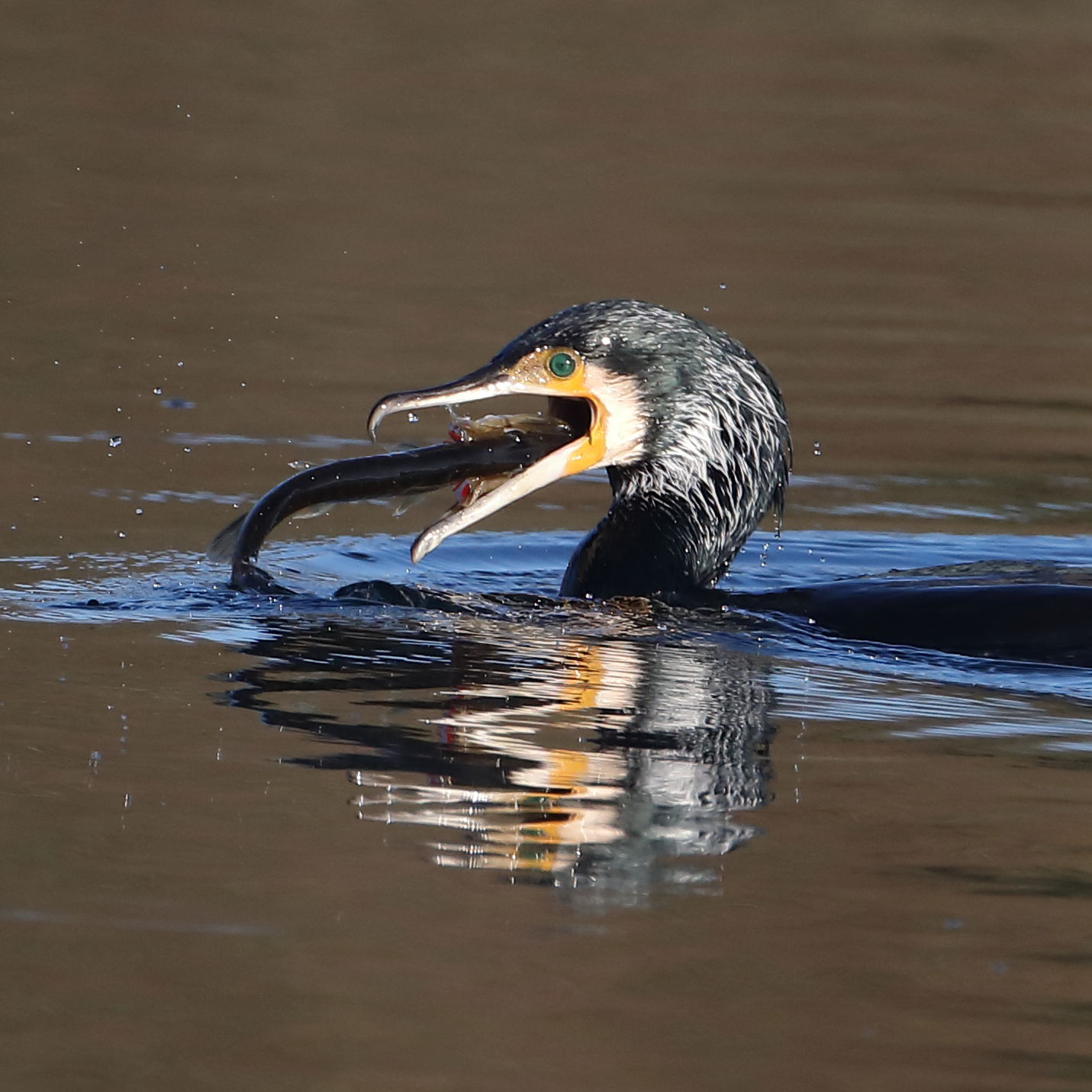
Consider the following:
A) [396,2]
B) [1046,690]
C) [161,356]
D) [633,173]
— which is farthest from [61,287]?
[396,2]

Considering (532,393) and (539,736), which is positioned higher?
(532,393)

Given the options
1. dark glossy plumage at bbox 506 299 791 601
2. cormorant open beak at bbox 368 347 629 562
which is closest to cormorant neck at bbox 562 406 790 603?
dark glossy plumage at bbox 506 299 791 601

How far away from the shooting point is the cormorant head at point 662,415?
6.07 metres

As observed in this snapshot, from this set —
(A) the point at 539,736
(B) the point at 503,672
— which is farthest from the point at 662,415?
(A) the point at 539,736

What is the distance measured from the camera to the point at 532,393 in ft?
19.9

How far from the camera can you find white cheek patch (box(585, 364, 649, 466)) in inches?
242

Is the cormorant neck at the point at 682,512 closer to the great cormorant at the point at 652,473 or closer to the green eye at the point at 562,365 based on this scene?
the great cormorant at the point at 652,473

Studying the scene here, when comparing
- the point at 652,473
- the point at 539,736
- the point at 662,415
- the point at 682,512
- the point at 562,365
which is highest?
the point at 562,365

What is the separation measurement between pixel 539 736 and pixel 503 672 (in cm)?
65

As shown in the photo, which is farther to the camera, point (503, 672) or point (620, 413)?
point (620, 413)

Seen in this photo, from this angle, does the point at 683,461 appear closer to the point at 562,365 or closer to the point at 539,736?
the point at 562,365

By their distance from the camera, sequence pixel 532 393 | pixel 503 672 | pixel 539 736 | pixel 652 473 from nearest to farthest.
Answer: pixel 539 736 → pixel 503 672 → pixel 532 393 → pixel 652 473

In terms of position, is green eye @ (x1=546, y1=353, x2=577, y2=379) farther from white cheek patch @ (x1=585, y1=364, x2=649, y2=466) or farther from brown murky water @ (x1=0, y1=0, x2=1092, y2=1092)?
brown murky water @ (x1=0, y1=0, x2=1092, y2=1092)

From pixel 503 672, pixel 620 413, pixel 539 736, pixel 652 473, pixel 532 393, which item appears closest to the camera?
pixel 539 736
